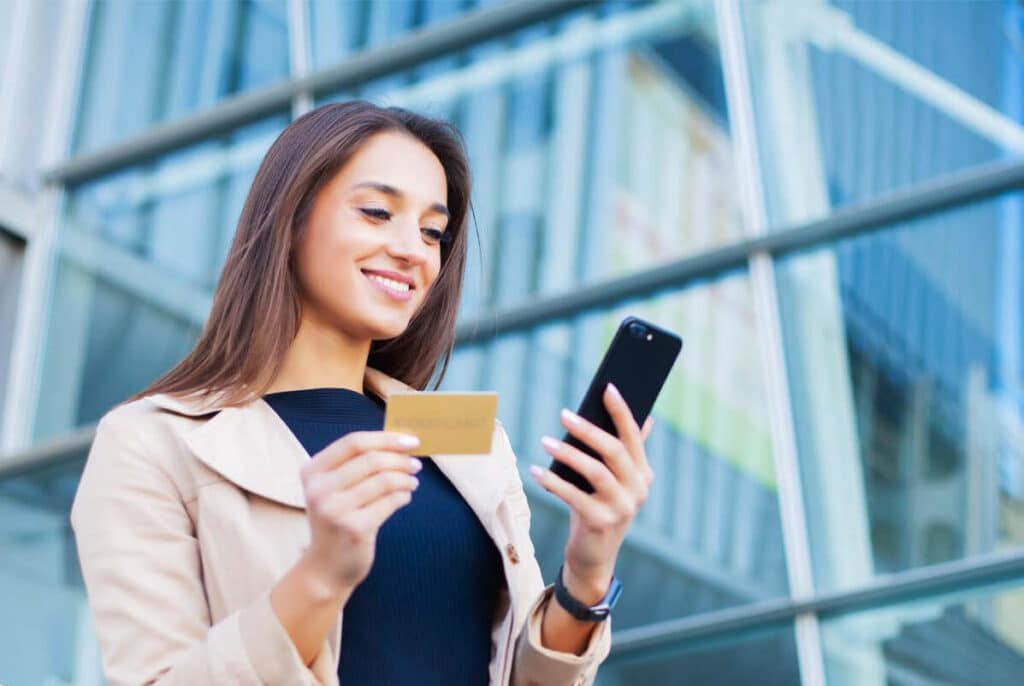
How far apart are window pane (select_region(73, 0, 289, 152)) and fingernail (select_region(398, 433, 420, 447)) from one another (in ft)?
18.1

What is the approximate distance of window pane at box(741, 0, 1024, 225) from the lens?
5422mm

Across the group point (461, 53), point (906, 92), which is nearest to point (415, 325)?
point (906, 92)

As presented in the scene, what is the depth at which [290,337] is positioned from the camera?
84.0 inches

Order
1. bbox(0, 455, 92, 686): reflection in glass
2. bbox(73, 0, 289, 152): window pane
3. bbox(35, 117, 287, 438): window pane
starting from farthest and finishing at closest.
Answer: bbox(73, 0, 289, 152): window pane, bbox(35, 117, 287, 438): window pane, bbox(0, 455, 92, 686): reflection in glass

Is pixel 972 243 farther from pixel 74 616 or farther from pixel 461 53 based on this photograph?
pixel 74 616

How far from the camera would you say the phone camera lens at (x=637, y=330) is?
1896 mm

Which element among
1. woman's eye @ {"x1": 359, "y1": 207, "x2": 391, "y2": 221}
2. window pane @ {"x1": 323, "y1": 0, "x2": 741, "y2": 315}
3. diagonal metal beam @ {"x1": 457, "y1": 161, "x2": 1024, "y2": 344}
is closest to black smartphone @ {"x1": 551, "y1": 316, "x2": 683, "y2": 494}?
woman's eye @ {"x1": 359, "y1": 207, "x2": 391, "y2": 221}

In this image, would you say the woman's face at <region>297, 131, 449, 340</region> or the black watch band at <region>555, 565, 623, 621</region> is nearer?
the black watch band at <region>555, 565, 623, 621</region>

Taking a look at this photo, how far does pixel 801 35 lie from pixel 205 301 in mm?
2761

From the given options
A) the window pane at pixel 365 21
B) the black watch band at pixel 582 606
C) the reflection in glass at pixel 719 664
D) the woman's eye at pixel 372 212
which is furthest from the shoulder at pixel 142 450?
the window pane at pixel 365 21

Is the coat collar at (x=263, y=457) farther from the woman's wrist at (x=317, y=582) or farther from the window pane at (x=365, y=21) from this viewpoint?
the window pane at (x=365, y=21)

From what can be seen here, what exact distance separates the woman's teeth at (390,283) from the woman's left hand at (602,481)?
38 centimetres

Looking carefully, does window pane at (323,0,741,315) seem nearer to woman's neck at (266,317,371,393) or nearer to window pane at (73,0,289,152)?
window pane at (73,0,289,152)

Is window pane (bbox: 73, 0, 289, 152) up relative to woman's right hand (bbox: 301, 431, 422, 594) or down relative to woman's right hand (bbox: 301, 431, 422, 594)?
up
